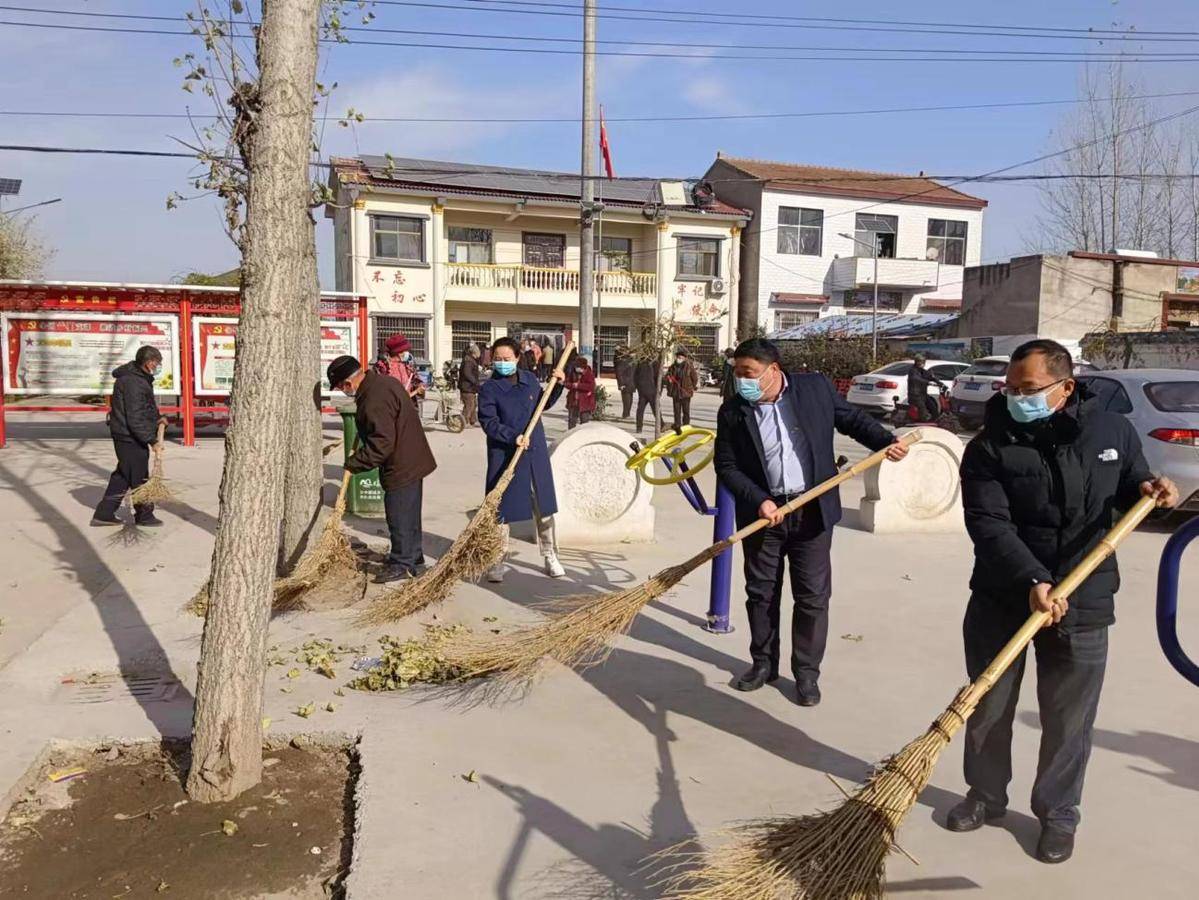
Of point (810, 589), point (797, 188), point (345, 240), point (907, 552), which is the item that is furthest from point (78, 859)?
point (797, 188)

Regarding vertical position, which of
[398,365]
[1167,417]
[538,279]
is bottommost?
[1167,417]

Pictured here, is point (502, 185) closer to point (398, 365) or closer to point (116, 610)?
point (398, 365)

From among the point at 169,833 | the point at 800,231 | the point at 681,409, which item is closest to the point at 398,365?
the point at 681,409

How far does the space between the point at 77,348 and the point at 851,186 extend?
2867 cm

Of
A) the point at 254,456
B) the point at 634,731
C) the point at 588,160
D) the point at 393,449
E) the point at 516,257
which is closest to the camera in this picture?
the point at 254,456

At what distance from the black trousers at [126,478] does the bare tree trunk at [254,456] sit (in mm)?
5112

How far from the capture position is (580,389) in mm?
16312

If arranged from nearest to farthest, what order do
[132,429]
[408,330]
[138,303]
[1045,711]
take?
1. [1045,711]
2. [132,429]
3. [138,303]
4. [408,330]

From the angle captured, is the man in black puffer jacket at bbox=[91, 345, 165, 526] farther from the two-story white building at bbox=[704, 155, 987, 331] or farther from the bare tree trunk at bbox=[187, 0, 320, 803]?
the two-story white building at bbox=[704, 155, 987, 331]

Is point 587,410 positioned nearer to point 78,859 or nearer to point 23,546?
point 23,546

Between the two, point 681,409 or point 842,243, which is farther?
point 842,243

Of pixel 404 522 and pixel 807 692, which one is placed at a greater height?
pixel 404 522

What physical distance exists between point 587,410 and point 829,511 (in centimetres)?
1269

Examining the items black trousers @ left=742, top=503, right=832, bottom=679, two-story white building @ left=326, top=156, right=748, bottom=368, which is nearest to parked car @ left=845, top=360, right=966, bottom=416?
two-story white building @ left=326, top=156, right=748, bottom=368
